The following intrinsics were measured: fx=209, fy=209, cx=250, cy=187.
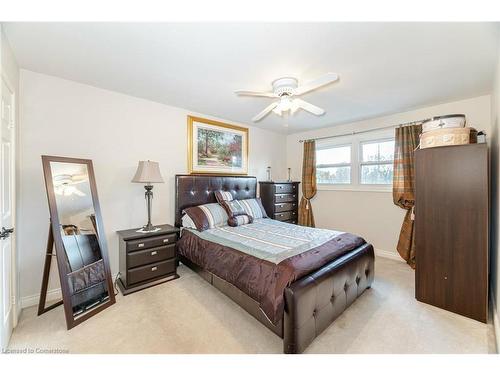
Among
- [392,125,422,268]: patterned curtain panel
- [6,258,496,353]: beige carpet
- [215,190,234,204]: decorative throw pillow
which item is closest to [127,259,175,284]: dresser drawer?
[6,258,496,353]: beige carpet

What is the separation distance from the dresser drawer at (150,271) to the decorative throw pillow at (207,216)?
57cm

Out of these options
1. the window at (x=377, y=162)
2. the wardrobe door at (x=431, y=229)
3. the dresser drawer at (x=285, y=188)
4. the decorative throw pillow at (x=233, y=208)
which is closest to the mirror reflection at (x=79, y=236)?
the decorative throw pillow at (x=233, y=208)

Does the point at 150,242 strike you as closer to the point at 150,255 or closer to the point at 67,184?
the point at 150,255

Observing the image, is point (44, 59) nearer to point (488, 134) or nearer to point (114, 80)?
point (114, 80)

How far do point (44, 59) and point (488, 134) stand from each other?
4.93 meters

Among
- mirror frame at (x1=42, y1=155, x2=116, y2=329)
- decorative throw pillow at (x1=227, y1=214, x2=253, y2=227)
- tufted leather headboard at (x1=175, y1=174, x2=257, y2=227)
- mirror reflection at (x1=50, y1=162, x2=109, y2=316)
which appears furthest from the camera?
tufted leather headboard at (x1=175, y1=174, x2=257, y2=227)

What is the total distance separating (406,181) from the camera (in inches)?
123

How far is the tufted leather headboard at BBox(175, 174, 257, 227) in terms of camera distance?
3.03m

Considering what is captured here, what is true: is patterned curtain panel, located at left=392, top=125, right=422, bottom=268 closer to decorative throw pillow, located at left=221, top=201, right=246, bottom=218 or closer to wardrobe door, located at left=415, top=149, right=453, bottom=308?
wardrobe door, located at left=415, top=149, right=453, bottom=308

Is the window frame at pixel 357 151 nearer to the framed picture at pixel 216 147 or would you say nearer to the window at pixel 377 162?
the window at pixel 377 162

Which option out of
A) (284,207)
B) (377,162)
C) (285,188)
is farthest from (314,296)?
(377,162)

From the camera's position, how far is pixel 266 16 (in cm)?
122

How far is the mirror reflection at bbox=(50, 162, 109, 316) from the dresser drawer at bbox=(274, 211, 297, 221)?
271cm

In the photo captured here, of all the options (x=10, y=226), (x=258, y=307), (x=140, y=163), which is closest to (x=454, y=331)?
(x=258, y=307)
